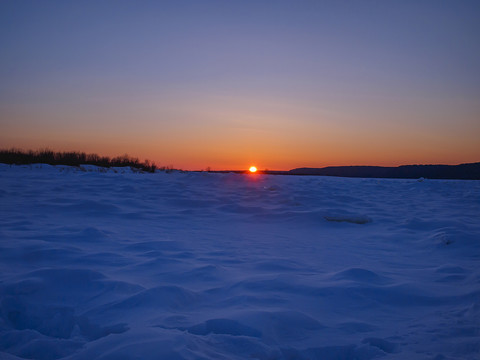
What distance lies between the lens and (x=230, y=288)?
7.50 ft

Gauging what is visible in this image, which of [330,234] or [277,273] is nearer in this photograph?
[277,273]

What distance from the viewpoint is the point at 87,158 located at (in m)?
16.4

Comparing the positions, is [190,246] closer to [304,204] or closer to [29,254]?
[29,254]

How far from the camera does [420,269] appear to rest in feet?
9.61

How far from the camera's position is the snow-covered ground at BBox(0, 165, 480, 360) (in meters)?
1.55

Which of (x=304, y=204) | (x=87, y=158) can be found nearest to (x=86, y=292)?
(x=304, y=204)

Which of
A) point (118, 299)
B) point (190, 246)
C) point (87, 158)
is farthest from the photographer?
point (87, 158)

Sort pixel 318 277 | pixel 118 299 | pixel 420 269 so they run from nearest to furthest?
pixel 118 299 < pixel 318 277 < pixel 420 269

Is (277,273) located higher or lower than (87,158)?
lower

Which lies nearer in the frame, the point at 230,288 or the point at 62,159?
the point at 230,288

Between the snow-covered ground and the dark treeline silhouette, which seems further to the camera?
the dark treeline silhouette

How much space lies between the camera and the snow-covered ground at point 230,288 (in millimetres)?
1551

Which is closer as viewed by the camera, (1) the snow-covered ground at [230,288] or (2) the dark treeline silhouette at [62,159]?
(1) the snow-covered ground at [230,288]

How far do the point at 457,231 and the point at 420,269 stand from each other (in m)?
1.78
